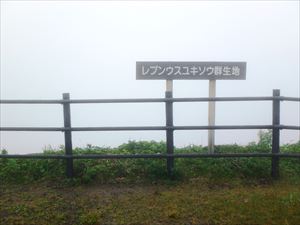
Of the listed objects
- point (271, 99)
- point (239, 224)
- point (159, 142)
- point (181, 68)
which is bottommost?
point (239, 224)

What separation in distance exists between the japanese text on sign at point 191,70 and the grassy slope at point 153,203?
1.91 meters

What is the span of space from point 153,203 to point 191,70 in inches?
103

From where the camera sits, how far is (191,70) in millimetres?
7066

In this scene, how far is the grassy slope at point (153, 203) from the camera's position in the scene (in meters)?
5.12

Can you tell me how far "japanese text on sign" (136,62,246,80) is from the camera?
6.99m

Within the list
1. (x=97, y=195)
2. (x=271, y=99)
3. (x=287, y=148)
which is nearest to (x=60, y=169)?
(x=97, y=195)

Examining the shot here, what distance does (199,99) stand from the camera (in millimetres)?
6527

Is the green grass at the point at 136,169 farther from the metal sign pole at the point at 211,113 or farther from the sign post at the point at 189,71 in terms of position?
the sign post at the point at 189,71

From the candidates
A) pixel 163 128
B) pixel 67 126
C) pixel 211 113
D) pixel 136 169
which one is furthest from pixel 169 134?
pixel 67 126

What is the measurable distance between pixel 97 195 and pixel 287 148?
4.60 m

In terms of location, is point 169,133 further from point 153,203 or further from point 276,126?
point 276,126

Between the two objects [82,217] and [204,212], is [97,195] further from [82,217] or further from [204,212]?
[204,212]

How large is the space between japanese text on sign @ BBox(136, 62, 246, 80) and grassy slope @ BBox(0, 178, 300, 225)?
1910 mm

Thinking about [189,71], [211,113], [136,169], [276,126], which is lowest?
[136,169]
